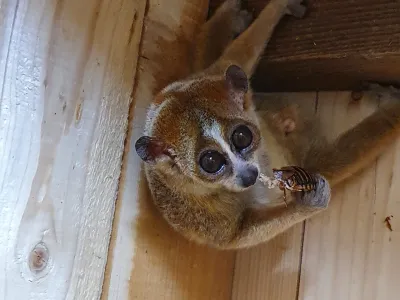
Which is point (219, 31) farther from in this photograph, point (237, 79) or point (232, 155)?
point (232, 155)

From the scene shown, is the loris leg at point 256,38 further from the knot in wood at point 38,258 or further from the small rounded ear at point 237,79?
the knot in wood at point 38,258

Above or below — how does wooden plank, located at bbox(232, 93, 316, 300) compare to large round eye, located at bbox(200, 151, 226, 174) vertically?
below

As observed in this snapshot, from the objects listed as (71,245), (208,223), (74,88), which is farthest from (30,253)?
(208,223)

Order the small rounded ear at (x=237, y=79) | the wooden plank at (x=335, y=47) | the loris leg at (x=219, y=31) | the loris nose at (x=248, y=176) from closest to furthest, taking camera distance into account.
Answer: the wooden plank at (x=335, y=47)
the loris nose at (x=248, y=176)
the small rounded ear at (x=237, y=79)
the loris leg at (x=219, y=31)

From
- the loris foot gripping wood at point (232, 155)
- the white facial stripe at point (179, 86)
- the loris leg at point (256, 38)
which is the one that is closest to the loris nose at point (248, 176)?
the loris foot gripping wood at point (232, 155)

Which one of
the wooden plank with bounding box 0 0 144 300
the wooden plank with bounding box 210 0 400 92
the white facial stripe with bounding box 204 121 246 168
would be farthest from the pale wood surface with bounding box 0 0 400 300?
the white facial stripe with bounding box 204 121 246 168

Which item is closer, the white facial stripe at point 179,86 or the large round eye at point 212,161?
the large round eye at point 212,161

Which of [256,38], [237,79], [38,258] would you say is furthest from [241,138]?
[38,258]

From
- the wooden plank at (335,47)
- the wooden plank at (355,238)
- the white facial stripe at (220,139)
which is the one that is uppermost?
the wooden plank at (335,47)

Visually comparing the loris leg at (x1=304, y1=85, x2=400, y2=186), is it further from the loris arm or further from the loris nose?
the loris nose
